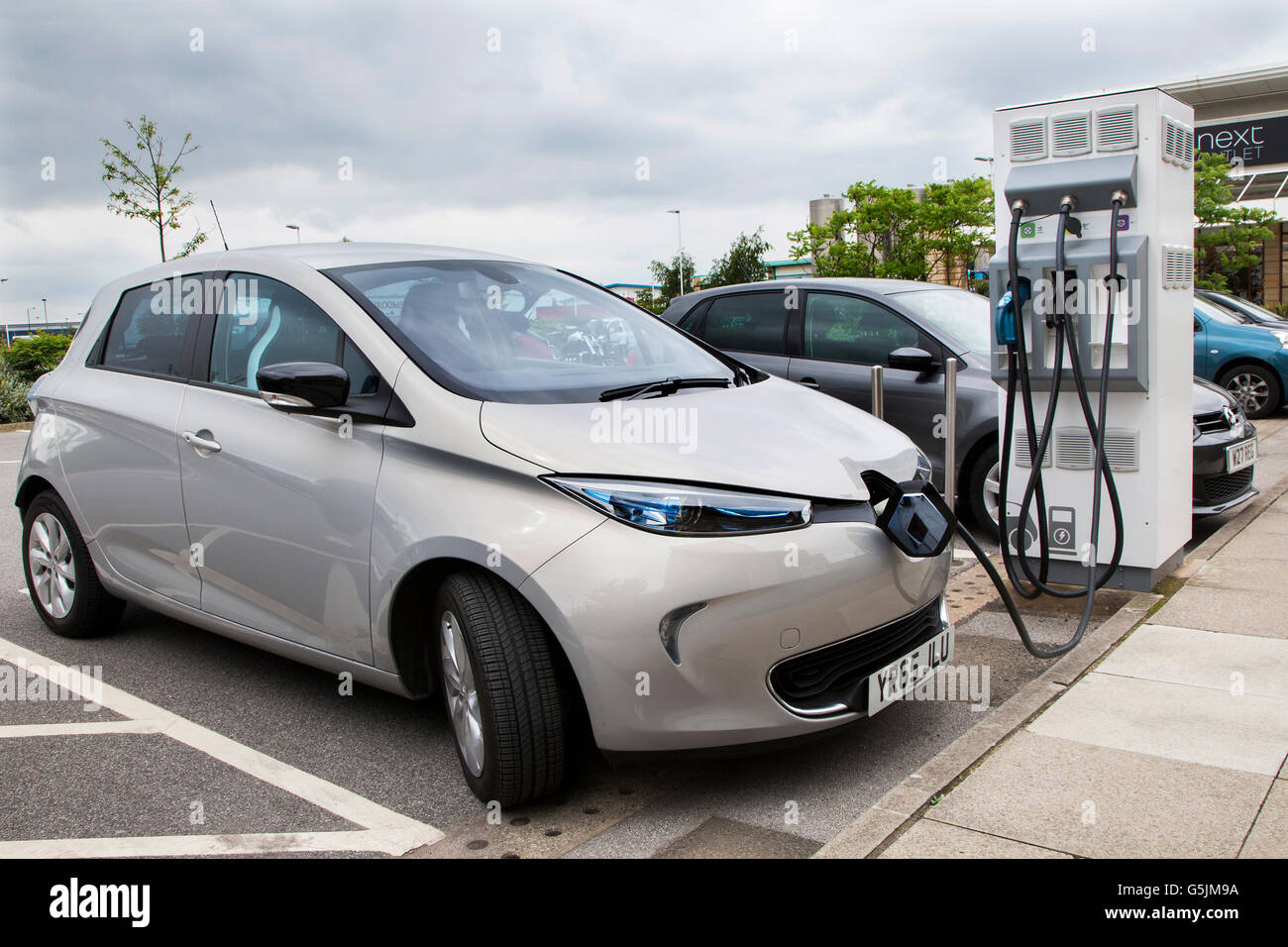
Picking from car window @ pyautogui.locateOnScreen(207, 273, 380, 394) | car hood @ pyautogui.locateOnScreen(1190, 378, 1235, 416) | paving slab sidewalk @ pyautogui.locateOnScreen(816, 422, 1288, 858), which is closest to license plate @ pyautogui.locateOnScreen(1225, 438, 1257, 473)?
car hood @ pyautogui.locateOnScreen(1190, 378, 1235, 416)

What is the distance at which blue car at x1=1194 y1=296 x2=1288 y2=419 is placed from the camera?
1148 cm

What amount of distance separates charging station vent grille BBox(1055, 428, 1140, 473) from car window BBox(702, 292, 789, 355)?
2.36 meters

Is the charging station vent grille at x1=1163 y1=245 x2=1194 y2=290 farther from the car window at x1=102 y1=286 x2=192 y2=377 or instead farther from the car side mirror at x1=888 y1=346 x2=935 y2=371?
the car window at x1=102 y1=286 x2=192 y2=377

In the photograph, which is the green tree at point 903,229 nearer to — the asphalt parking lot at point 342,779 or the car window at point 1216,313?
the car window at point 1216,313

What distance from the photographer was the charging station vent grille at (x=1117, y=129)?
187 inches

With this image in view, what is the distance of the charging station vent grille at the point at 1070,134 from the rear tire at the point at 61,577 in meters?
4.49

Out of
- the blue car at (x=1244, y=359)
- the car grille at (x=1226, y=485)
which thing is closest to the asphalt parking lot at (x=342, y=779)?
the car grille at (x=1226, y=485)

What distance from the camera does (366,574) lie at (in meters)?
3.31

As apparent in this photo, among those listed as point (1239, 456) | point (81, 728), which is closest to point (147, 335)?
point (81, 728)

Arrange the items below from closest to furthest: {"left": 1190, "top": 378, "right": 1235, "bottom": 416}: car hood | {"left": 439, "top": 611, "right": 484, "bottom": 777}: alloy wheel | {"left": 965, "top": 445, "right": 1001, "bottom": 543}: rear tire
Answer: {"left": 439, "top": 611, "right": 484, "bottom": 777}: alloy wheel
{"left": 965, "top": 445, "right": 1001, "bottom": 543}: rear tire
{"left": 1190, "top": 378, "right": 1235, "bottom": 416}: car hood

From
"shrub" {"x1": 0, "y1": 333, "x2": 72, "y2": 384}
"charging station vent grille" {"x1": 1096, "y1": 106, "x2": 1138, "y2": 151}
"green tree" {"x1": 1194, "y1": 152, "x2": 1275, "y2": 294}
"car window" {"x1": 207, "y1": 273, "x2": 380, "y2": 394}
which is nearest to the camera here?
"car window" {"x1": 207, "y1": 273, "x2": 380, "y2": 394}
